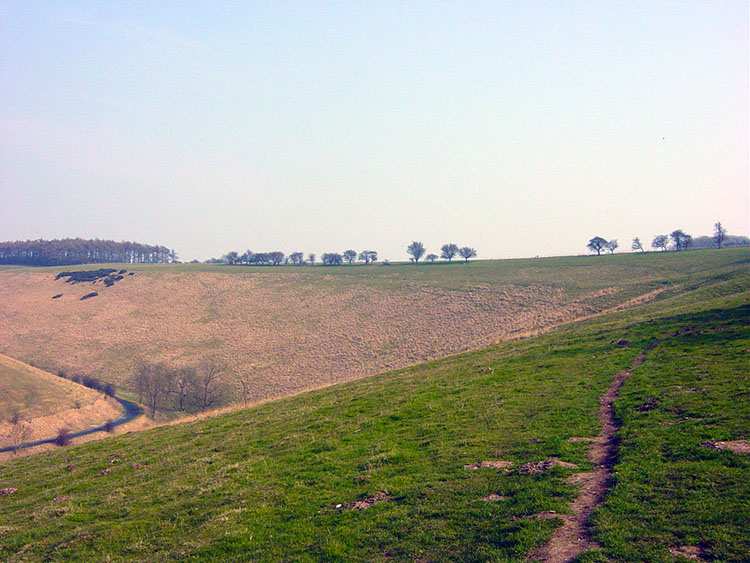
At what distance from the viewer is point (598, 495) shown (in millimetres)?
10344

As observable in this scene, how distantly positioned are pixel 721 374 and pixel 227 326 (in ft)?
270

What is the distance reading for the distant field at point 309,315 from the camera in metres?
65.4

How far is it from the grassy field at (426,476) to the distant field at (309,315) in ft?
103

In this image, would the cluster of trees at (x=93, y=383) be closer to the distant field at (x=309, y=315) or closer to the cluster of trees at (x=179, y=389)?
→ the distant field at (x=309, y=315)

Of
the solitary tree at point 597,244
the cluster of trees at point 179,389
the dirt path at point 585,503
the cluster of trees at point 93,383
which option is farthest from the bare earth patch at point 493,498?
the solitary tree at point 597,244

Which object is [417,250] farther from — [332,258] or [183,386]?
[183,386]

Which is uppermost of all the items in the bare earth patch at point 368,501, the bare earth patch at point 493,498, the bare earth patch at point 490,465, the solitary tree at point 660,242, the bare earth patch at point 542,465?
the solitary tree at point 660,242

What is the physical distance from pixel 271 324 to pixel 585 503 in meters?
80.4

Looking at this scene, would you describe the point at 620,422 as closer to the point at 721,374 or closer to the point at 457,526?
the point at 721,374

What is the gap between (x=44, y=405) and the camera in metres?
55.7

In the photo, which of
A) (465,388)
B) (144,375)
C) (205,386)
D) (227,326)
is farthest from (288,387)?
(465,388)

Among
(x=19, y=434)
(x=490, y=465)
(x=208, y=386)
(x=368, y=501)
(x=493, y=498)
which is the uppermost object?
(x=493, y=498)

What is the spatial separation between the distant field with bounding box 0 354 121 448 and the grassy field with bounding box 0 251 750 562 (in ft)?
110

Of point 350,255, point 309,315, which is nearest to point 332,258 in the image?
point 350,255
